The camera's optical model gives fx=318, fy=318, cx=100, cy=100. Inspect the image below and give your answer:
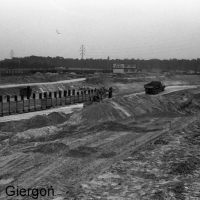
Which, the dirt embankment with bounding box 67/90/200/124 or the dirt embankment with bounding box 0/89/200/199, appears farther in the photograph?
the dirt embankment with bounding box 67/90/200/124

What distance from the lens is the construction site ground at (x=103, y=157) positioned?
961 centimetres

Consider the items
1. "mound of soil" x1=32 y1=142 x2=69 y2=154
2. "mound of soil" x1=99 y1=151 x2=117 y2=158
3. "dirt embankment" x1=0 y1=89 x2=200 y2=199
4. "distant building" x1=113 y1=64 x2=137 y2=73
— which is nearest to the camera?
"dirt embankment" x1=0 y1=89 x2=200 y2=199

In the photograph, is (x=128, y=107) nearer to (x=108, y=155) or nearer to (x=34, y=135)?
(x=34, y=135)

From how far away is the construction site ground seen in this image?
31.5ft

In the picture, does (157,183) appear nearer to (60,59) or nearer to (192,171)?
(192,171)

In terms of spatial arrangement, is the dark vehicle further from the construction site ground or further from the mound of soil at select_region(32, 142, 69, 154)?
the mound of soil at select_region(32, 142, 69, 154)

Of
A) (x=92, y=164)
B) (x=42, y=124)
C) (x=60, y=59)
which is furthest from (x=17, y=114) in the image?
(x=60, y=59)

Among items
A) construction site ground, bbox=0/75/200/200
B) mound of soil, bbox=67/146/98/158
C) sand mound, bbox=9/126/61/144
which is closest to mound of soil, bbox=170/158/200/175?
construction site ground, bbox=0/75/200/200

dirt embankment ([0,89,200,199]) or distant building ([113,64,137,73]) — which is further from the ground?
distant building ([113,64,137,73])

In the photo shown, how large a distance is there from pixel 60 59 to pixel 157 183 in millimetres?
163167

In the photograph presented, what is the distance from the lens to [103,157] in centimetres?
1302

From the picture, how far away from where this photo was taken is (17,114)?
25.8 metres

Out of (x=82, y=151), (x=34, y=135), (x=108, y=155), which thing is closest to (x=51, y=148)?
(x=82, y=151)

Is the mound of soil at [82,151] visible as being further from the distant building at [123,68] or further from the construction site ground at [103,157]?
the distant building at [123,68]
